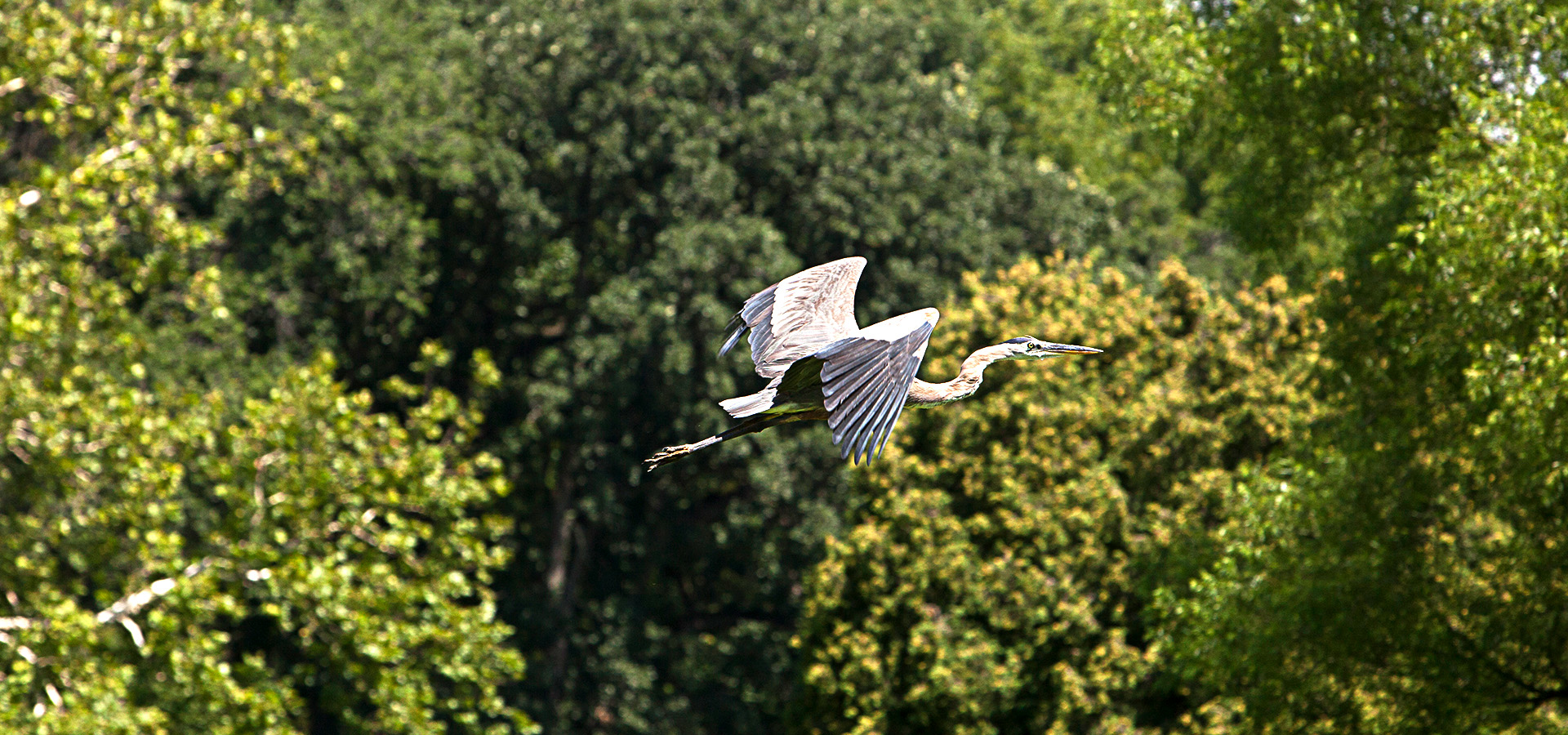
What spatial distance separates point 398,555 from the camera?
1622cm

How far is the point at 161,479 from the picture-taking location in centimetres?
1489

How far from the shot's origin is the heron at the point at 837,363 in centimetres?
543

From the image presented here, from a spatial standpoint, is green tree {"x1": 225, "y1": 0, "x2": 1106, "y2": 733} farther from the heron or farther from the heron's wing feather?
the heron's wing feather

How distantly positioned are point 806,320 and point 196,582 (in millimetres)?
9566

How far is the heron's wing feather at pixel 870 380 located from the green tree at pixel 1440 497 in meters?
4.99

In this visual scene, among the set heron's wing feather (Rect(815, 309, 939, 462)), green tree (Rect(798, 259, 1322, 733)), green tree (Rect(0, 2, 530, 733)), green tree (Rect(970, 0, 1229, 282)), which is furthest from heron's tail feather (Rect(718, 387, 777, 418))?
green tree (Rect(970, 0, 1229, 282))

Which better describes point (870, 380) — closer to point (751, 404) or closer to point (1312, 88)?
point (751, 404)

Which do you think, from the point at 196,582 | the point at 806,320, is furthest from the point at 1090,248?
the point at 806,320

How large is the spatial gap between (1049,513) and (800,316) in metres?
12.3

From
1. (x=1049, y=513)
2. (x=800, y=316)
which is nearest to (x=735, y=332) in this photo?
(x=800, y=316)

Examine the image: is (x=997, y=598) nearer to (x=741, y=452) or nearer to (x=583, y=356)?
(x=741, y=452)

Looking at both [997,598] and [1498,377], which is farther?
[997,598]

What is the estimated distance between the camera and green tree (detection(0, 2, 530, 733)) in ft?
48.0

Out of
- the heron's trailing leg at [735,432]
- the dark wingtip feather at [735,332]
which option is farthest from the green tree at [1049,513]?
the heron's trailing leg at [735,432]
